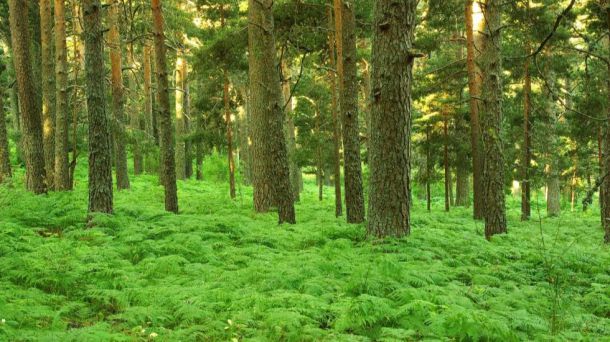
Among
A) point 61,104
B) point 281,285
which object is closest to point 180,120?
point 61,104

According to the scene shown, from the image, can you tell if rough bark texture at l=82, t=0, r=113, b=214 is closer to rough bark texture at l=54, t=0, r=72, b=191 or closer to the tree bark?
rough bark texture at l=54, t=0, r=72, b=191

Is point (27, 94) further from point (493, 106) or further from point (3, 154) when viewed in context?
point (493, 106)

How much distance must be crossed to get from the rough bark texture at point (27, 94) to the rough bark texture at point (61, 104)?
0.77m

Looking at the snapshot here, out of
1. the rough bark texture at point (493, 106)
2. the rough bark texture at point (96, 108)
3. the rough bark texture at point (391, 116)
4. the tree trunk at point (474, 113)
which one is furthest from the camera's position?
the tree trunk at point (474, 113)

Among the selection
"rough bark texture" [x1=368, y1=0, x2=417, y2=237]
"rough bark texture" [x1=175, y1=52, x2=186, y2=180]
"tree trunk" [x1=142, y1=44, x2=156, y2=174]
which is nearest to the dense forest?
"rough bark texture" [x1=368, y1=0, x2=417, y2=237]

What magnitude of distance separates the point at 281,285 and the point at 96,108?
18.4 ft

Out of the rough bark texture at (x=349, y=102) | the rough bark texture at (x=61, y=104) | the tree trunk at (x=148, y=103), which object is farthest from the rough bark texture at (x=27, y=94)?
the tree trunk at (x=148, y=103)

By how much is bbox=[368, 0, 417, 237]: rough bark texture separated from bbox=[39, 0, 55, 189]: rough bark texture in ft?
35.2

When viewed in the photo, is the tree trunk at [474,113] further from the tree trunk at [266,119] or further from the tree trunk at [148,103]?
the tree trunk at [148,103]

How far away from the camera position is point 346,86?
11203mm

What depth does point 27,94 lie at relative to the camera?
12.9 meters

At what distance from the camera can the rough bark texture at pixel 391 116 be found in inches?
298

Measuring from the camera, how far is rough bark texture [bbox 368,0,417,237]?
7.57 m

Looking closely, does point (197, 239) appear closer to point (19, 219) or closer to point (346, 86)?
point (19, 219)
